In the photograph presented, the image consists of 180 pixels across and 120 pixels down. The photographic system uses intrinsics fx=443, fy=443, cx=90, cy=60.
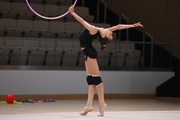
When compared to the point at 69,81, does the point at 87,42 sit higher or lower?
higher

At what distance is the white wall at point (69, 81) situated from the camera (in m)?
11.4

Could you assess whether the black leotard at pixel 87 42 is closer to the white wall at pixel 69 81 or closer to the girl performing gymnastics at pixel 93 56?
the girl performing gymnastics at pixel 93 56

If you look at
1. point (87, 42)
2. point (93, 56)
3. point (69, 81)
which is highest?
point (87, 42)

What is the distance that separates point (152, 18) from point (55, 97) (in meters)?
4.59

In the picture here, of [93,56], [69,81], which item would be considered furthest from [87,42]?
[69,81]

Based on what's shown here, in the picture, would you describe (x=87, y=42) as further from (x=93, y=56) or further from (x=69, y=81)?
(x=69, y=81)

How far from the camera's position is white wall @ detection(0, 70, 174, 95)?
1140cm

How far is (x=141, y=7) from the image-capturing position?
14781 millimetres

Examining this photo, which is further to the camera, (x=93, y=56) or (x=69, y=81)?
(x=69, y=81)

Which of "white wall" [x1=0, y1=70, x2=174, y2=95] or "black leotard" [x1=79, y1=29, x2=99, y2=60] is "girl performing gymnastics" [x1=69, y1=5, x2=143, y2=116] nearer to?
"black leotard" [x1=79, y1=29, x2=99, y2=60]

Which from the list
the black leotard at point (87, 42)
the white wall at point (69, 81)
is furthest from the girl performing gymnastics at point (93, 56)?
the white wall at point (69, 81)

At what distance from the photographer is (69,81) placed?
12.0 m

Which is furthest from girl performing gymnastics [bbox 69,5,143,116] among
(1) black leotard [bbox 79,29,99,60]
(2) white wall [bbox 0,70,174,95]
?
(2) white wall [bbox 0,70,174,95]

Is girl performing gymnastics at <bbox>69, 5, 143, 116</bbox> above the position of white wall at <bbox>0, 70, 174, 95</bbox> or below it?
above
